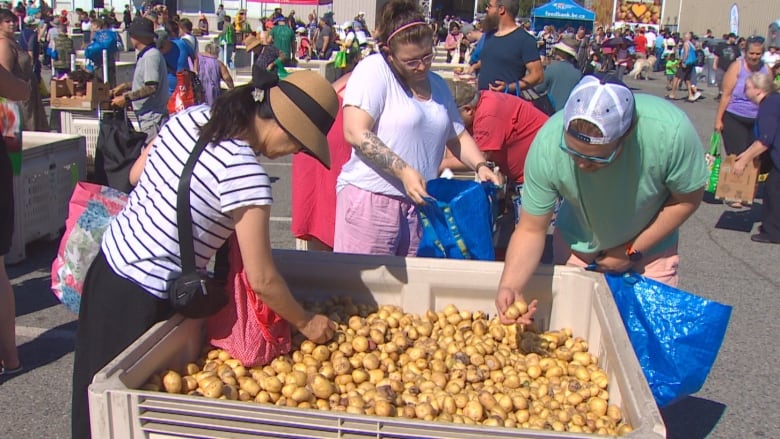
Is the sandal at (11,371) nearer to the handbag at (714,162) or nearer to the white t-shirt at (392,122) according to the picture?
the white t-shirt at (392,122)

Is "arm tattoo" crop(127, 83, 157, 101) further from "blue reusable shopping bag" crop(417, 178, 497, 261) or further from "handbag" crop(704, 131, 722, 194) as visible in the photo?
"handbag" crop(704, 131, 722, 194)

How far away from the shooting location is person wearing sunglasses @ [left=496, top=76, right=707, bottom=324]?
7.97ft

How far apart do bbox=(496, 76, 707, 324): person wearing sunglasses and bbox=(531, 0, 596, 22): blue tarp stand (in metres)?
32.2

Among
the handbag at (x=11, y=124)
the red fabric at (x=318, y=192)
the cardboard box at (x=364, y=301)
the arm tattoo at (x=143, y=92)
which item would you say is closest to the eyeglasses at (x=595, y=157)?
the cardboard box at (x=364, y=301)

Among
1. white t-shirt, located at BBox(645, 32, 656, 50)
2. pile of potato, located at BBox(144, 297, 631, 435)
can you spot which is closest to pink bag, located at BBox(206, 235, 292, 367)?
pile of potato, located at BBox(144, 297, 631, 435)

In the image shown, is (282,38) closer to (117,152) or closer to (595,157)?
(117,152)

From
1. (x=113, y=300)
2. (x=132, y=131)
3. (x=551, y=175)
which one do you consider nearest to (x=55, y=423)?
(x=113, y=300)

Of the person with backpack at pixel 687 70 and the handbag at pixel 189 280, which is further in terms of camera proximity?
the person with backpack at pixel 687 70

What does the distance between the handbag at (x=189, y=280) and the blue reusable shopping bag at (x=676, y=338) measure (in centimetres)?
144

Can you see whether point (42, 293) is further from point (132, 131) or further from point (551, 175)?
point (551, 175)

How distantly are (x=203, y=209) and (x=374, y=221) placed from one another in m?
1.22

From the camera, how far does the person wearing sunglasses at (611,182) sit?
→ 7.97 ft

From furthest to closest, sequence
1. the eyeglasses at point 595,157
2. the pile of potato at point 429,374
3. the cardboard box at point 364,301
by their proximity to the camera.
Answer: the eyeglasses at point 595,157 → the pile of potato at point 429,374 → the cardboard box at point 364,301

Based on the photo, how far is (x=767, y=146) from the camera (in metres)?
7.47
